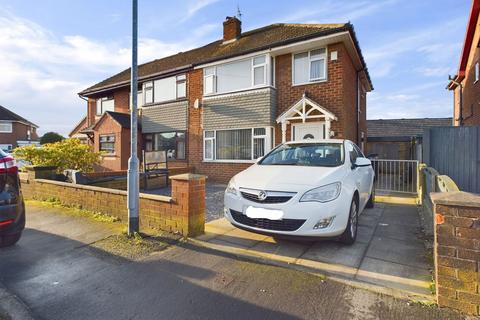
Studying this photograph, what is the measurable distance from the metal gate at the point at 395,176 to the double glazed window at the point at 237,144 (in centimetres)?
388

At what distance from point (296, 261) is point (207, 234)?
5.27ft

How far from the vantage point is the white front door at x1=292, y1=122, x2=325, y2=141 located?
397 inches

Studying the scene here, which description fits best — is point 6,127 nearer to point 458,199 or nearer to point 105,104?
point 105,104

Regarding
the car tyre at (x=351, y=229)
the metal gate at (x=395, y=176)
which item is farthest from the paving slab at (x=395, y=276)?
the metal gate at (x=395, y=176)

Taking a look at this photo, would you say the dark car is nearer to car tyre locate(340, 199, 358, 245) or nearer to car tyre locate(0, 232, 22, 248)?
car tyre locate(0, 232, 22, 248)

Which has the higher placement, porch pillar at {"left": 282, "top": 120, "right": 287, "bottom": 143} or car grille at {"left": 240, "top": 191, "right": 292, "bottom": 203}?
porch pillar at {"left": 282, "top": 120, "right": 287, "bottom": 143}

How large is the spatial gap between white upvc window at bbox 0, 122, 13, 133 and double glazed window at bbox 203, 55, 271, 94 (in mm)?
37987

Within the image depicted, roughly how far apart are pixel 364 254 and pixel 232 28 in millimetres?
13147

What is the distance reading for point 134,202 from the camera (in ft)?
14.5

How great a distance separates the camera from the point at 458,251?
2477 millimetres

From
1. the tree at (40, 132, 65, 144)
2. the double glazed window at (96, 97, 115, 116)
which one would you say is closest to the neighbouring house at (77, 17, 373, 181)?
the double glazed window at (96, 97, 115, 116)

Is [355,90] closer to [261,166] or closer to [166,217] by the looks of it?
[261,166]

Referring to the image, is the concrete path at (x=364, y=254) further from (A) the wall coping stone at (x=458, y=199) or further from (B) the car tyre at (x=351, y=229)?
(A) the wall coping stone at (x=458, y=199)

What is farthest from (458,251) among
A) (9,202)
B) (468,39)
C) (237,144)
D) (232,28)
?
(468,39)
